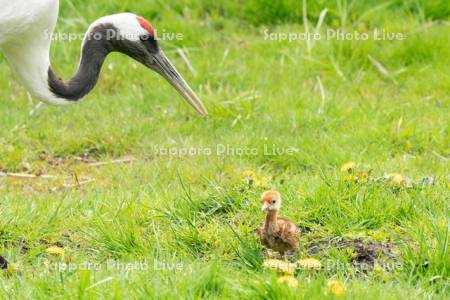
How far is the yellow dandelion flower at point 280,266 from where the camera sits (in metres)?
4.64

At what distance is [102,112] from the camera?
25.8ft

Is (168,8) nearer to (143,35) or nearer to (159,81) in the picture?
(159,81)

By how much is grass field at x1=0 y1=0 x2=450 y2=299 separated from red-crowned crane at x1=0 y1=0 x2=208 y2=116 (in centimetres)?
67

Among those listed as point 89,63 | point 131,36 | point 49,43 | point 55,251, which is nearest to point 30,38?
point 49,43

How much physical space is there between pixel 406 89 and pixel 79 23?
290cm

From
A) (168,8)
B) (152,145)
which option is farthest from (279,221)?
(168,8)

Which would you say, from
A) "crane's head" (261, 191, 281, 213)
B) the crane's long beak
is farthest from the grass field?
the crane's long beak

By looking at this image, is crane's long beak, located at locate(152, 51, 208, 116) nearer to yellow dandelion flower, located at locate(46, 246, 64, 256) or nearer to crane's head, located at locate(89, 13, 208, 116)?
crane's head, located at locate(89, 13, 208, 116)

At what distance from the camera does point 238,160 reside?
22.7 feet

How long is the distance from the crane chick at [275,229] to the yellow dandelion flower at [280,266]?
217 millimetres

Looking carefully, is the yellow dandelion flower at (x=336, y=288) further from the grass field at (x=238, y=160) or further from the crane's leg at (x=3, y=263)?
the crane's leg at (x=3, y=263)

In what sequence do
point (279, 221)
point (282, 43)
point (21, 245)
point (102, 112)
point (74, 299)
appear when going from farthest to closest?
1. point (282, 43)
2. point (102, 112)
3. point (21, 245)
4. point (279, 221)
5. point (74, 299)

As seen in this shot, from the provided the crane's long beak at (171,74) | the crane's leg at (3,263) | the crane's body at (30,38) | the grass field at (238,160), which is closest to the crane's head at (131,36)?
the crane's long beak at (171,74)

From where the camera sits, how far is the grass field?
486cm
